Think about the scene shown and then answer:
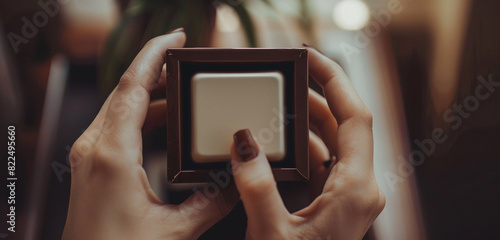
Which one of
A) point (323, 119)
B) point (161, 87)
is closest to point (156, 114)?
point (161, 87)

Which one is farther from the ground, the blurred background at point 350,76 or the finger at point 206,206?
the blurred background at point 350,76

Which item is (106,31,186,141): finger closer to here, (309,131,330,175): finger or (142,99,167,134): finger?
(142,99,167,134): finger

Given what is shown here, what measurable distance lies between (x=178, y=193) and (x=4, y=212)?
31 cm

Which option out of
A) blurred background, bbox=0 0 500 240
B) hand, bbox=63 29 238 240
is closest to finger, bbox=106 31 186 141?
hand, bbox=63 29 238 240

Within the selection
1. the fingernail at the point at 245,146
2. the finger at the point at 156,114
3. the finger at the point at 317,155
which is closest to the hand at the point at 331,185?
the fingernail at the point at 245,146

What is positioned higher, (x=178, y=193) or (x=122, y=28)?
(x=122, y=28)

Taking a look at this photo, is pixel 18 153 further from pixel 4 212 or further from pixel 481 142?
pixel 481 142

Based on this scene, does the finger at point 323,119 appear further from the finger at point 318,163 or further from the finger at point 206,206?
the finger at point 206,206

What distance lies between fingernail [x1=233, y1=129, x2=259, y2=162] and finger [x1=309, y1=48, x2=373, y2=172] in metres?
0.14

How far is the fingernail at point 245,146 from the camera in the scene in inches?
17.3

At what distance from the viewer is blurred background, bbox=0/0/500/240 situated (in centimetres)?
63

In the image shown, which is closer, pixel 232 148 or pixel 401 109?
pixel 232 148

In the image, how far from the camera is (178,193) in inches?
24.8

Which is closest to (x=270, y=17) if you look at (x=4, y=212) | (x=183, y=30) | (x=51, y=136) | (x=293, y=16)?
(x=293, y=16)
